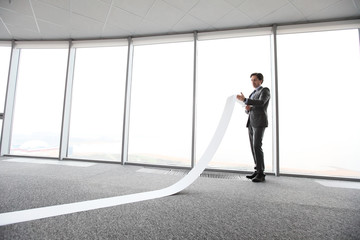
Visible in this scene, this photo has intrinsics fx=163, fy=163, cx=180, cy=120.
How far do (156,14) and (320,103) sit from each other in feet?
9.58

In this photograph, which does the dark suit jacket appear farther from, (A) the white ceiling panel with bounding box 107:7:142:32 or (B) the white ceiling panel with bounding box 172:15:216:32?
(A) the white ceiling panel with bounding box 107:7:142:32

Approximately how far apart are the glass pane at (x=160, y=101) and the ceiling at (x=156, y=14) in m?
0.42

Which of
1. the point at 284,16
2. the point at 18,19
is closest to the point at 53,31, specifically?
the point at 18,19

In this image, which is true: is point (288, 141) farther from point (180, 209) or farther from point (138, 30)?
point (138, 30)

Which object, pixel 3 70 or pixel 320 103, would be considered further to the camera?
pixel 3 70

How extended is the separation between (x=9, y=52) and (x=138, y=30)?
2953 millimetres

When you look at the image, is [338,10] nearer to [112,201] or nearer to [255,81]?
[255,81]

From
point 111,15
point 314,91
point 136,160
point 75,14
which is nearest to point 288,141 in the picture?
point 314,91

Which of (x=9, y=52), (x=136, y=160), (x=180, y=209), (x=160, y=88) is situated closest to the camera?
(x=180, y=209)

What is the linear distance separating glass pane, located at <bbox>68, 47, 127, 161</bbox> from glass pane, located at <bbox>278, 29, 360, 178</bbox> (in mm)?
2885

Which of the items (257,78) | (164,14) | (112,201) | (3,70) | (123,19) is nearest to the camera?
(112,201)

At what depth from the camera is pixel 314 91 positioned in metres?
2.55

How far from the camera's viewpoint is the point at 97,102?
3.35 m

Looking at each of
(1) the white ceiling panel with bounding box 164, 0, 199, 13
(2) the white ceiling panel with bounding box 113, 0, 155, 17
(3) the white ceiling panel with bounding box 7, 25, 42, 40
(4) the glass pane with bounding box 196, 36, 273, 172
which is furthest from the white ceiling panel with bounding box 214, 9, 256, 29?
(3) the white ceiling panel with bounding box 7, 25, 42, 40
